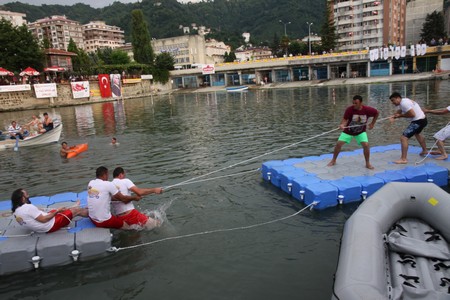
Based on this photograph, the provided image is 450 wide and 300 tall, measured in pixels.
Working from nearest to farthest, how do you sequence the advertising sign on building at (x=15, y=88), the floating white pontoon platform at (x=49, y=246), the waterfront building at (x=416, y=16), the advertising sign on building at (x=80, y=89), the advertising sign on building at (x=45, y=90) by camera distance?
1. the floating white pontoon platform at (x=49, y=246)
2. the advertising sign on building at (x=15, y=88)
3. the advertising sign on building at (x=45, y=90)
4. the advertising sign on building at (x=80, y=89)
5. the waterfront building at (x=416, y=16)

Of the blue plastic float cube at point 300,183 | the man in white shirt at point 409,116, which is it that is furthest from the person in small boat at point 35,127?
the man in white shirt at point 409,116

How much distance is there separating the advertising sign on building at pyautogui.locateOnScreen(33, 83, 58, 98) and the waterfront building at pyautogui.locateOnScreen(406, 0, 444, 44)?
328ft

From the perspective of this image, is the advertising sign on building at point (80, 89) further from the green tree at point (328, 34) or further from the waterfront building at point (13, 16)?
the waterfront building at point (13, 16)

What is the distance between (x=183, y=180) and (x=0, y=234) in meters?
5.97

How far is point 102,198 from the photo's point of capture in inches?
303

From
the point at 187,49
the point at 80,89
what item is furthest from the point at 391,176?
the point at 187,49

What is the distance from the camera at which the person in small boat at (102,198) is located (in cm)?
767

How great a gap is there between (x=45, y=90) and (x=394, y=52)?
62314 millimetres

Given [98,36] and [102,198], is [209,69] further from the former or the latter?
[98,36]

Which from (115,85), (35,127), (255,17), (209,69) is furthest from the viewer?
(255,17)

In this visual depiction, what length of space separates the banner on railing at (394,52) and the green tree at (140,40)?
51417 mm

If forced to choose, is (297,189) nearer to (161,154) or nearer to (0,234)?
(0,234)

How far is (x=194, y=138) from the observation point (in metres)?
20.9

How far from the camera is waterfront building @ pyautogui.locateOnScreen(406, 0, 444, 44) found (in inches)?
4090
